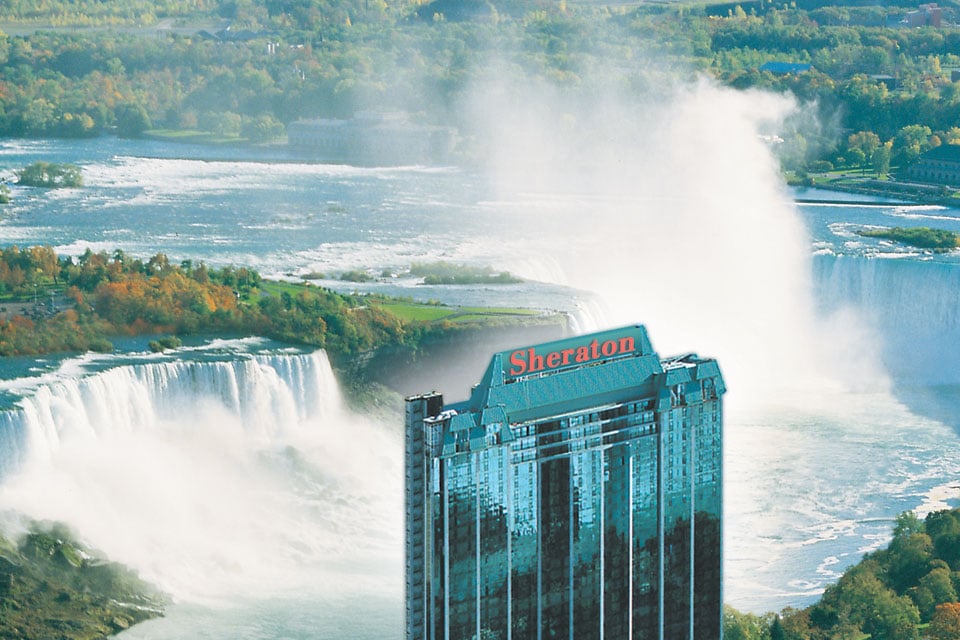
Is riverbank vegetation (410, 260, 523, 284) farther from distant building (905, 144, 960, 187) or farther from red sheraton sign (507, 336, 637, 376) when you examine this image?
red sheraton sign (507, 336, 637, 376)

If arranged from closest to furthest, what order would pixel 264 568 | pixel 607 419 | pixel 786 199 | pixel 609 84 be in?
pixel 607 419, pixel 264 568, pixel 786 199, pixel 609 84

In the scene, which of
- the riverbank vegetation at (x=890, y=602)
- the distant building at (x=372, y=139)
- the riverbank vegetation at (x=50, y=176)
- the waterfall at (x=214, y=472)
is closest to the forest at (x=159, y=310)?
the waterfall at (x=214, y=472)

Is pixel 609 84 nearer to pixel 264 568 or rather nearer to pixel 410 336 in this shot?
pixel 410 336

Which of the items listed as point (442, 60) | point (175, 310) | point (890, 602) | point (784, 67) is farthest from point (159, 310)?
point (784, 67)

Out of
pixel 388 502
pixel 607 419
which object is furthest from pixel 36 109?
pixel 607 419

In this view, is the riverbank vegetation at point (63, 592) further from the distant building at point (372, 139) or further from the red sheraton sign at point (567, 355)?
the distant building at point (372, 139)
